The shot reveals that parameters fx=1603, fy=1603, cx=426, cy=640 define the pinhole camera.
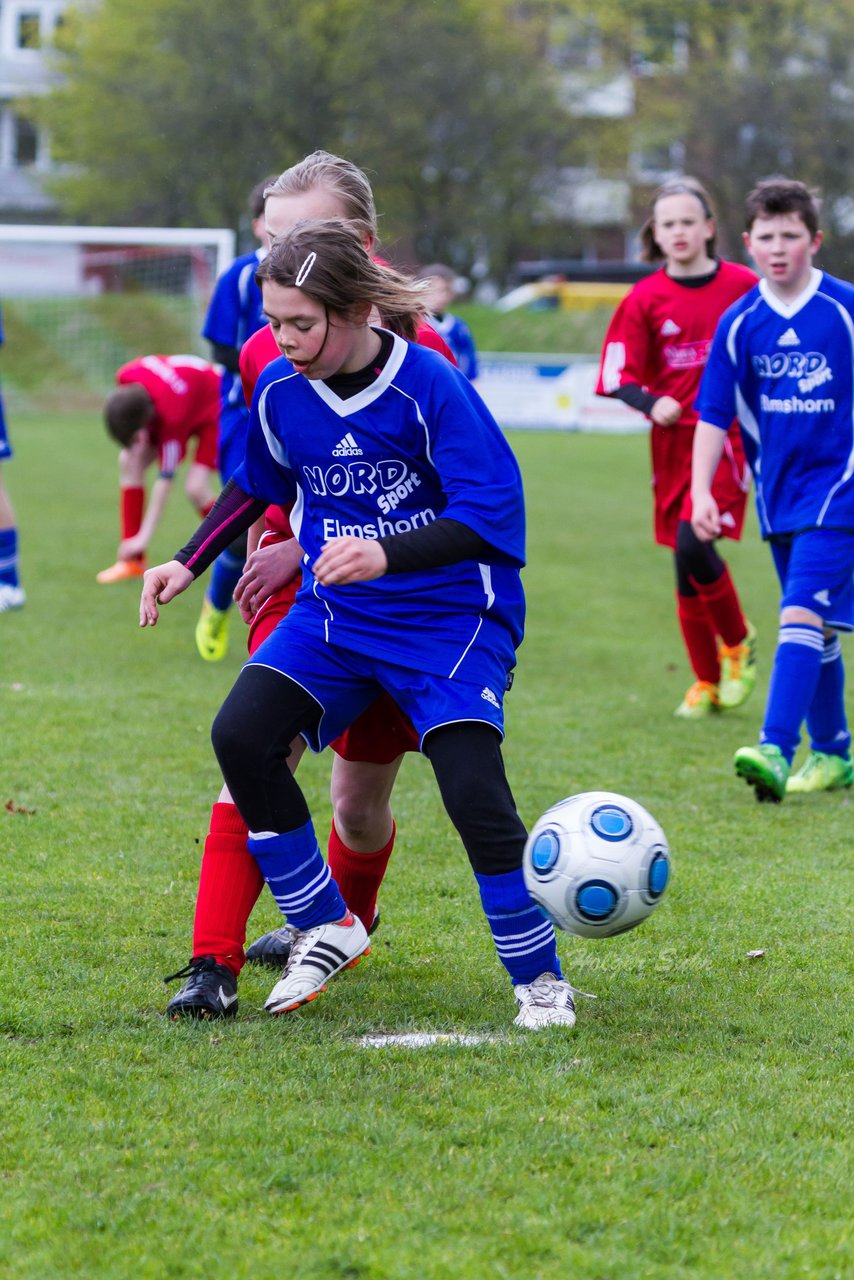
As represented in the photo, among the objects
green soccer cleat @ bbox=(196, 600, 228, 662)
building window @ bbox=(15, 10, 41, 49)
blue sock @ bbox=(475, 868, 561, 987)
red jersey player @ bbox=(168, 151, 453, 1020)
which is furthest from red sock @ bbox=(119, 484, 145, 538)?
building window @ bbox=(15, 10, 41, 49)

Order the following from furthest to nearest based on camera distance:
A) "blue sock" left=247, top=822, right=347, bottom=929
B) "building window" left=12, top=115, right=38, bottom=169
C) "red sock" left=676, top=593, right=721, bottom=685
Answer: "building window" left=12, top=115, right=38, bottom=169
"red sock" left=676, top=593, right=721, bottom=685
"blue sock" left=247, top=822, right=347, bottom=929

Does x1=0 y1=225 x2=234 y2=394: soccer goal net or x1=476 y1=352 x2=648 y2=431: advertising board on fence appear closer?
x1=0 y1=225 x2=234 y2=394: soccer goal net

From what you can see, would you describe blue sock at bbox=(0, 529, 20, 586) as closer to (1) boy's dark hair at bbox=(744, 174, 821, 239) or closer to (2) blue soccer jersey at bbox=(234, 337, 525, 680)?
(1) boy's dark hair at bbox=(744, 174, 821, 239)

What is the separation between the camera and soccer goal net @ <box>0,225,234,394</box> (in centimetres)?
2531

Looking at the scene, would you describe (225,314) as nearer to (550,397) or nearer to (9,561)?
(9,561)

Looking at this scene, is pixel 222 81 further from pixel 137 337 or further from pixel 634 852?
pixel 634 852

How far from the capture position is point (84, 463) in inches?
738

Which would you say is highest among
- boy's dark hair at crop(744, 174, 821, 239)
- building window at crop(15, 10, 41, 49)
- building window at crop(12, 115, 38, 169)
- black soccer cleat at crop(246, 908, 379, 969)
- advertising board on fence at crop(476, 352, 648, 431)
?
building window at crop(15, 10, 41, 49)

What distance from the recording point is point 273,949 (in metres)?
3.82

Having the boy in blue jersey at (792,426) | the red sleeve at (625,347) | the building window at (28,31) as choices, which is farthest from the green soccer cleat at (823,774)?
the building window at (28,31)

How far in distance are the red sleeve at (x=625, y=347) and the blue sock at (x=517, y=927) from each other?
3958 mm

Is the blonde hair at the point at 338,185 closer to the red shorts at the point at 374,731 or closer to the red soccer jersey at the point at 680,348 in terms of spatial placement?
the red shorts at the point at 374,731

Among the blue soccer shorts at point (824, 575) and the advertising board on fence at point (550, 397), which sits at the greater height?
the blue soccer shorts at point (824, 575)

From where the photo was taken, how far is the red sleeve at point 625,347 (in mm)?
6918
